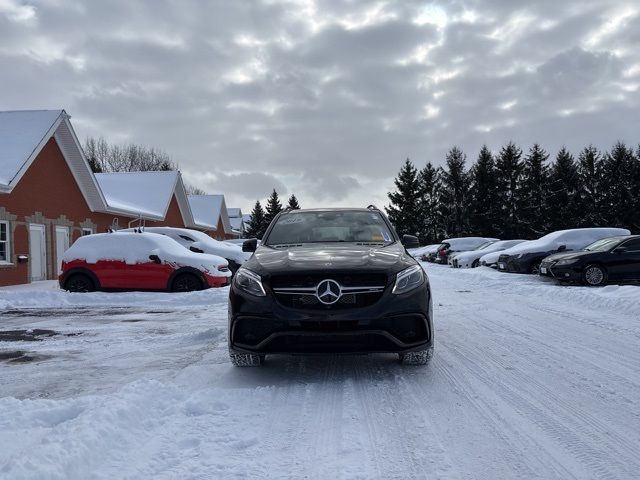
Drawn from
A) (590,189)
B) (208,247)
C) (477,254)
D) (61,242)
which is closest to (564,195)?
(590,189)

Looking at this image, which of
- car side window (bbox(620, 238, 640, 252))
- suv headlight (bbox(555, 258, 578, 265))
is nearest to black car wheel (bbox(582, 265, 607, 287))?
suv headlight (bbox(555, 258, 578, 265))

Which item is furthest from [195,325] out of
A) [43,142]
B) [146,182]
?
[146,182]

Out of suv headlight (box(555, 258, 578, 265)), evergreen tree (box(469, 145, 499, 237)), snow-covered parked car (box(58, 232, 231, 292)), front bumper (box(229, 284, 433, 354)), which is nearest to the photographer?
front bumper (box(229, 284, 433, 354))

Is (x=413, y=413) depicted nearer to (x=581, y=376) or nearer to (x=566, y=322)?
(x=581, y=376)

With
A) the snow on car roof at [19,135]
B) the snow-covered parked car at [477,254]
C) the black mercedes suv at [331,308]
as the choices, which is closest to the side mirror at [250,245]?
the black mercedes suv at [331,308]

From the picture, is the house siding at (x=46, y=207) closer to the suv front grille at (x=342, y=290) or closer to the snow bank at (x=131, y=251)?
the snow bank at (x=131, y=251)

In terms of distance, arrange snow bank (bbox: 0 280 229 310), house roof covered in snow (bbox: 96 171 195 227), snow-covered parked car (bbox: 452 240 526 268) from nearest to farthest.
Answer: snow bank (bbox: 0 280 229 310)
snow-covered parked car (bbox: 452 240 526 268)
house roof covered in snow (bbox: 96 171 195 227)

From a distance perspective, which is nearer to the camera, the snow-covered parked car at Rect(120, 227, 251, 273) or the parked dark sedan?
the parked dark sedan

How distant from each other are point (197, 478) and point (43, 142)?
1925 centimetres

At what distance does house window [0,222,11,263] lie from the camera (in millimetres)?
16578

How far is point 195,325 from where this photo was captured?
7.76 meters

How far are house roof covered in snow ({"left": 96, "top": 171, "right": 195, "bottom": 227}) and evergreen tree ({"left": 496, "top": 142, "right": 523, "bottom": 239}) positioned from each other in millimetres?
30879

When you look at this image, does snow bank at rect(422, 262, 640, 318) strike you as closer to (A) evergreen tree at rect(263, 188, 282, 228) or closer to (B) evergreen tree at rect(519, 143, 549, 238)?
(B) evergreen tree at rect(519, 143, 549, 238)

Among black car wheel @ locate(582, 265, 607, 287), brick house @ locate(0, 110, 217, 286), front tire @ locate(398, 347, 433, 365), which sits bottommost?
front tire @ locate(398, 347, 433, 365)
